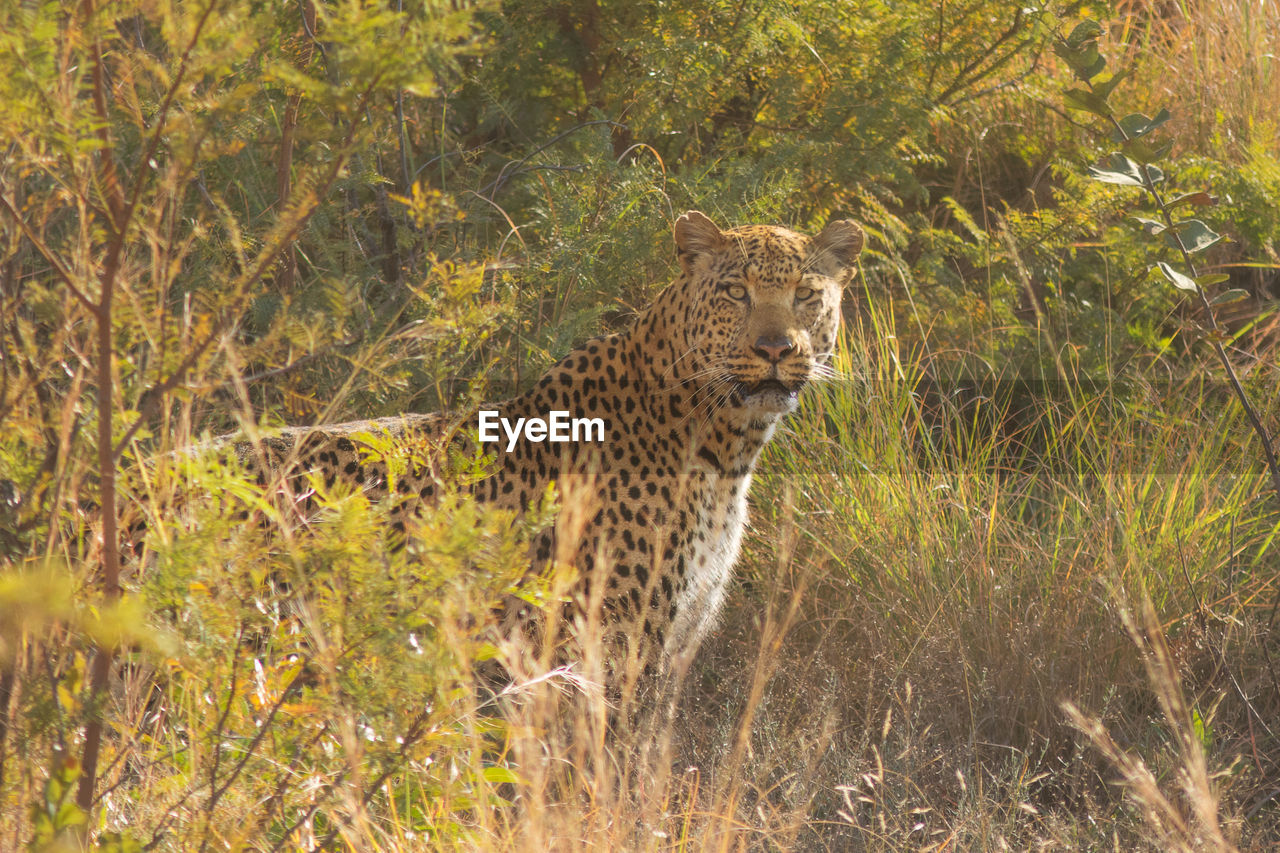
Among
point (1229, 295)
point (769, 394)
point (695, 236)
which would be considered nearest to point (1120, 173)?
point (1229, 295)

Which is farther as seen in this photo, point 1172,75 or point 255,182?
point 1172,75

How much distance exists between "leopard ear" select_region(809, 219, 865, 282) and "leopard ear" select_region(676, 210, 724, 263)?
0.36 metres

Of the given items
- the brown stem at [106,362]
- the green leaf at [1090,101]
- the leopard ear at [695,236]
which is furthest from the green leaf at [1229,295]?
the brown stem at [106,362]

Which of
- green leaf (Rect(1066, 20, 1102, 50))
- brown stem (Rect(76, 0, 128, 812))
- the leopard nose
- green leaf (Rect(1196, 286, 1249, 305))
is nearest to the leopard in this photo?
the leopard nose

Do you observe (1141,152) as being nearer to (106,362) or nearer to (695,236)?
(695,236)

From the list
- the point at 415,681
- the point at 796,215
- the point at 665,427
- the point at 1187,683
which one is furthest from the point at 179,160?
the point at 796,215

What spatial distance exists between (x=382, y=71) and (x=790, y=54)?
16.6 feet

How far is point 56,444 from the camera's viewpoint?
8.10ft

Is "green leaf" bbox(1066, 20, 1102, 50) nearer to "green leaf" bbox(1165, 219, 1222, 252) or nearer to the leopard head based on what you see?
"green leaf" bbox(1165, 219, 1222, 252)

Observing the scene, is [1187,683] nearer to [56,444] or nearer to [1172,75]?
[56,444]

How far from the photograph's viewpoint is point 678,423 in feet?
14.7

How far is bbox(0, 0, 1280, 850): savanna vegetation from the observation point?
2.24 meters

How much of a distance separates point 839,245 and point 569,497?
1.94 m

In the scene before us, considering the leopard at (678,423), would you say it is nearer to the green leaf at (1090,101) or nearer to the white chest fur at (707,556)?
the white chest fur at (707,556)
